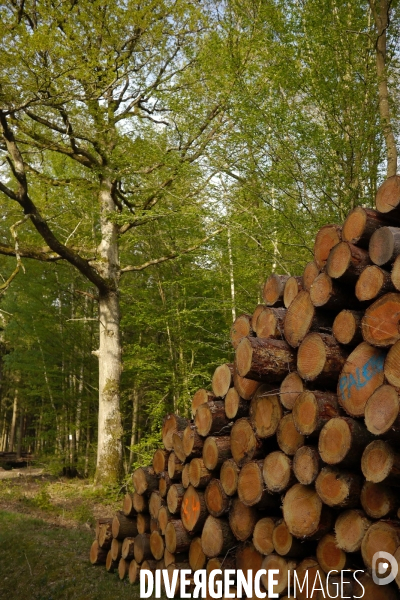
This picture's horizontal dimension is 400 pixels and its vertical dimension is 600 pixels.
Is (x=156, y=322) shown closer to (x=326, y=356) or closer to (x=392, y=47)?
(x=392, y=47)

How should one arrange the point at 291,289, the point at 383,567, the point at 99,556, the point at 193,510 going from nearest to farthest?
the point at 383,567 → the point at 291,289 → the point at 193,510 → the point at 99,556

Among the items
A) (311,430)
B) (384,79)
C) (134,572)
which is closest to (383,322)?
(311,430)

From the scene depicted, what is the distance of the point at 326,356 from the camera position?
132 inches

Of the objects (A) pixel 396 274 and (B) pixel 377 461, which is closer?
(B) pixel 377 461

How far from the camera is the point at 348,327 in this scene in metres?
3.32

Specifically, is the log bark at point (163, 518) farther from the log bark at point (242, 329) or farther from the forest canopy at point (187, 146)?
the forest canopy at point (187, 146)

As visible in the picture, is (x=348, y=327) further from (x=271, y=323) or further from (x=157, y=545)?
(x=157, y=545)

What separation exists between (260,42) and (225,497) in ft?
22.8

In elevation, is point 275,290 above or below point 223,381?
above

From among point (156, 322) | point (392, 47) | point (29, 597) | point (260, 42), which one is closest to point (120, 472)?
point (156, 322)

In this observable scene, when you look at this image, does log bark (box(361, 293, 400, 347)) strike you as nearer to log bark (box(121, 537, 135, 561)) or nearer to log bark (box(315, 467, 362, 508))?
log bark (box(315, 467, 362, 508))

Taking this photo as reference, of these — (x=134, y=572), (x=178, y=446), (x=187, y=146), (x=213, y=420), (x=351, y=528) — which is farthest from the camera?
(x=187, y=146)

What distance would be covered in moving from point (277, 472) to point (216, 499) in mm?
805

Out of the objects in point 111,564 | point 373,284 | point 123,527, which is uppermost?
point 373,284
